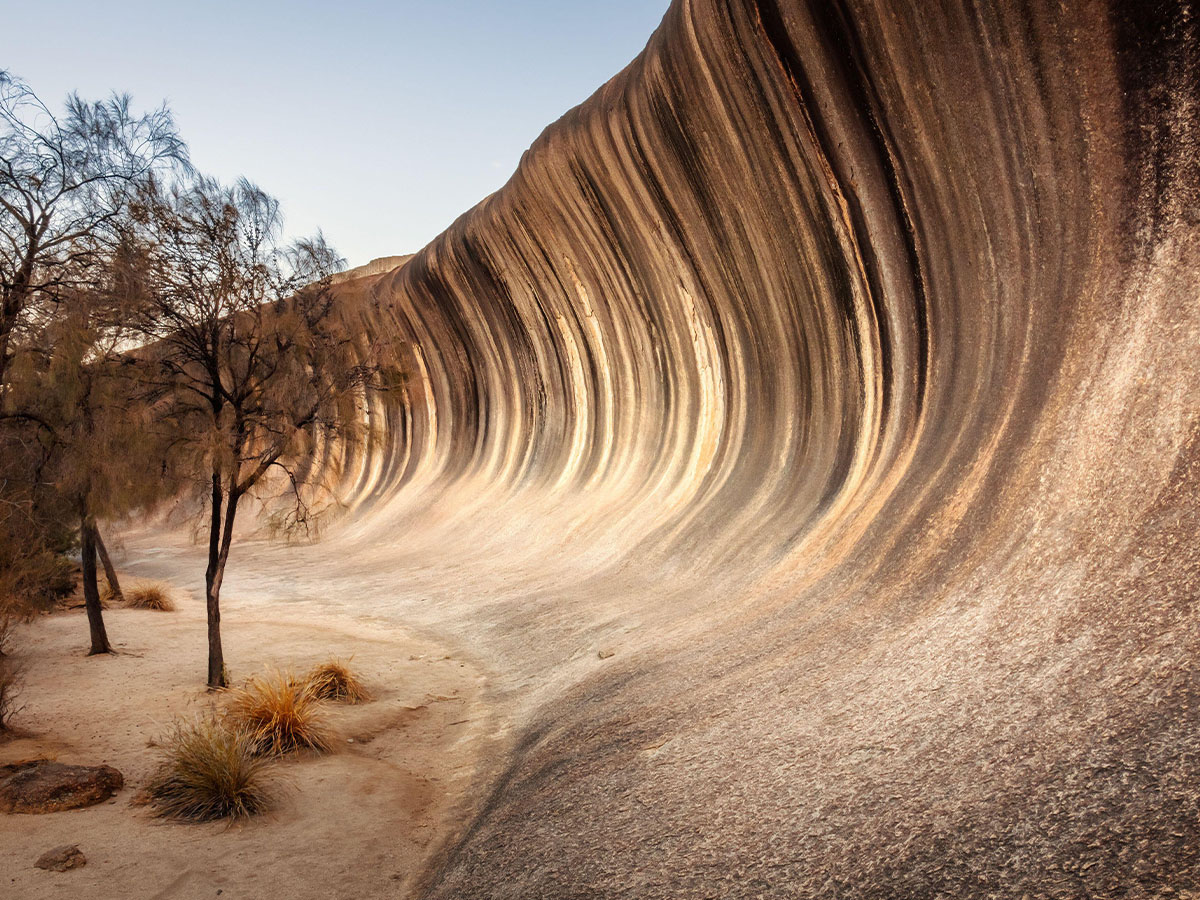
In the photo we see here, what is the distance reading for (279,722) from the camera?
6.25m

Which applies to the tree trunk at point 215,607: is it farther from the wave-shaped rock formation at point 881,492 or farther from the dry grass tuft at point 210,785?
the dry grass tuft at point 210,785

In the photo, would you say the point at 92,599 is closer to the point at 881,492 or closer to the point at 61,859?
the point at 61,859

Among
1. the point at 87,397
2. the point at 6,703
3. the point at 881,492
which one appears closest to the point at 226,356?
the point at 87,397

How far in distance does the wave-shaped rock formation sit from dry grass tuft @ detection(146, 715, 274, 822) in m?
1.31

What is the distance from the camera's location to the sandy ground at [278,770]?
4332 mm

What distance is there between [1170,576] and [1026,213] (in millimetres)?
3035

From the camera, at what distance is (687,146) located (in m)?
9.47

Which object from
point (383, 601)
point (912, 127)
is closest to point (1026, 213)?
point (912, 127)

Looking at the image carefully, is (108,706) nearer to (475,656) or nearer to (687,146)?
(475,656)

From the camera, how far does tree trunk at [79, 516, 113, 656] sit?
9.62 meters

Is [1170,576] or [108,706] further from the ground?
[1170,576]

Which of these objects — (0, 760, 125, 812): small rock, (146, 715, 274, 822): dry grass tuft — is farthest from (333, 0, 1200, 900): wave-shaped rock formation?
(0, 760, 125, 812): small rock

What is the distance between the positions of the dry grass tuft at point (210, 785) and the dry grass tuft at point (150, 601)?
8.96 m

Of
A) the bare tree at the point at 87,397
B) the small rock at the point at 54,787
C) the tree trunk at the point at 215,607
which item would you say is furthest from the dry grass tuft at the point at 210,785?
the bare tree at the point at 87,397
